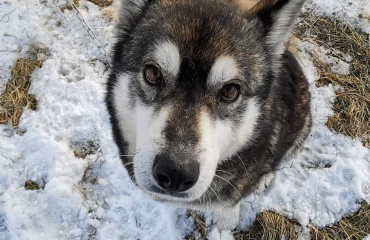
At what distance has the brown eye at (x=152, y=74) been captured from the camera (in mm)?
2692

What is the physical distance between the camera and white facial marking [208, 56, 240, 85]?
8.61 ft

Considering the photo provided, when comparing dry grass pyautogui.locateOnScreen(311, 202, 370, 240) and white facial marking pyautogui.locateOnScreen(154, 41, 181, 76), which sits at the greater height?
white facial marking pyautogui.locateOnScreen(154, 41, 181, 76)

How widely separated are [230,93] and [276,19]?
724 mm

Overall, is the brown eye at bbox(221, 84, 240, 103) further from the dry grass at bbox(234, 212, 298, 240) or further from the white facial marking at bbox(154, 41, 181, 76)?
the dry grass at bbox(234, 212, 298, 240)

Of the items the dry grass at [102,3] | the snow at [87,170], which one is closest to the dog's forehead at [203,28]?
the snow at [87,170]

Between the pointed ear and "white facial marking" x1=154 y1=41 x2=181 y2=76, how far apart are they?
814 mm

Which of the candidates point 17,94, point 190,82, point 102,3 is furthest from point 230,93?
point 102,3

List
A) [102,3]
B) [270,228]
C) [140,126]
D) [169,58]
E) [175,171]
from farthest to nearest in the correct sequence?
[102,3], [270,228], [140,126], [169,58], [175,171]

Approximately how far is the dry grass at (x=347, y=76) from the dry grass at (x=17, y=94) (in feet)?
11.5

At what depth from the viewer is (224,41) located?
2.72 m

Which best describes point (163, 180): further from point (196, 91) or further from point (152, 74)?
point (152, 74)

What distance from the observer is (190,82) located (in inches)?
104

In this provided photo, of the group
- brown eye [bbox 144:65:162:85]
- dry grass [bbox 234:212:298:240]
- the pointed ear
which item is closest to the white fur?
brown eye [bbox 144:65:162:85]

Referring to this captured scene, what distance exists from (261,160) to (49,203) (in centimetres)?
213
